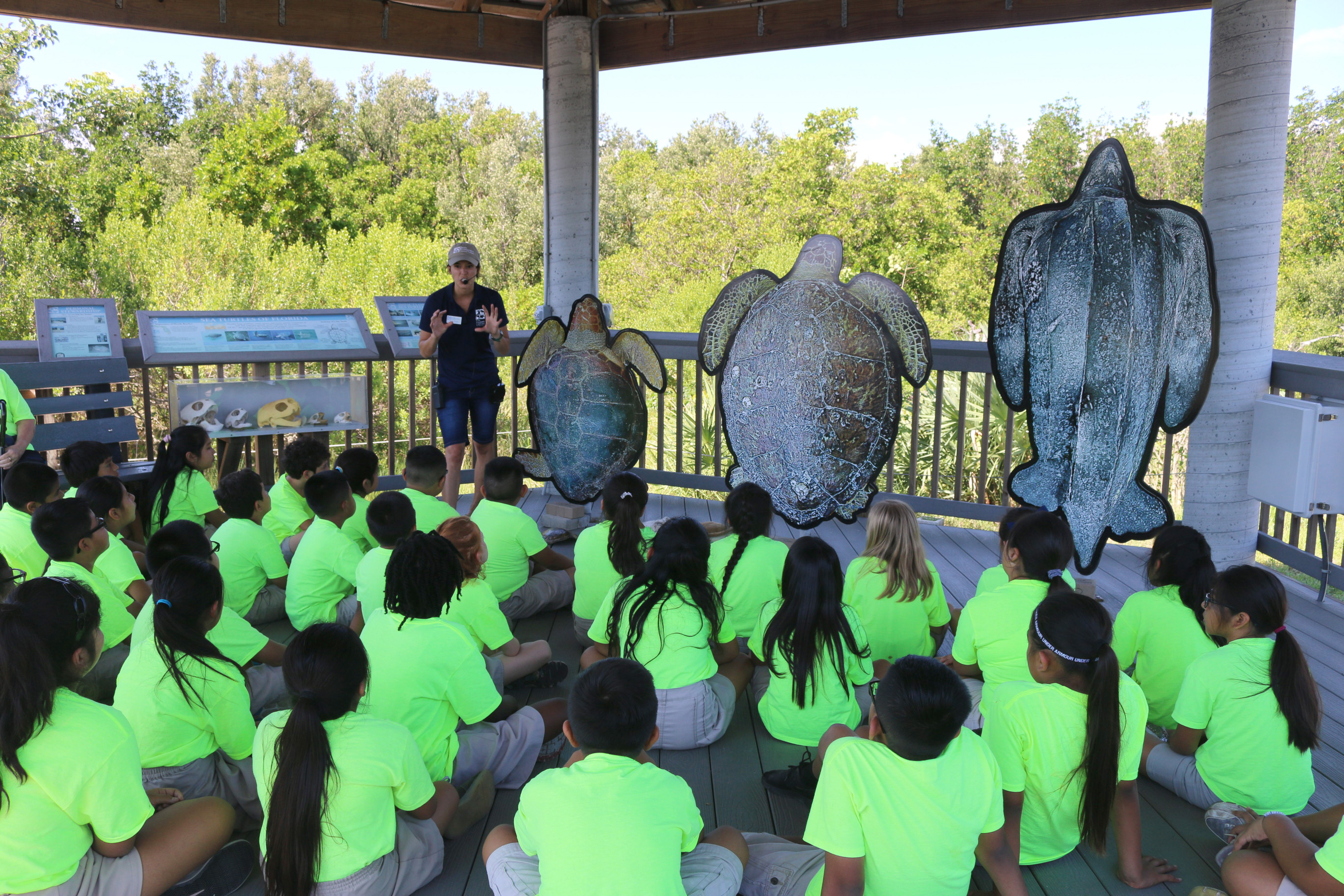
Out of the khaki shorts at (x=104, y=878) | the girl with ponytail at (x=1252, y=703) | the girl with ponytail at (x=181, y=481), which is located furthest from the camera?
the girl with ponytail at (x=181, y=481)

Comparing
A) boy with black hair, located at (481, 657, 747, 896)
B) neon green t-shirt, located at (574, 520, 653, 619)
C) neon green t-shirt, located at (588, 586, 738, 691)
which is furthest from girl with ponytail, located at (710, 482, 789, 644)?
boy with black hair, located at (481, 657, 747, 896)

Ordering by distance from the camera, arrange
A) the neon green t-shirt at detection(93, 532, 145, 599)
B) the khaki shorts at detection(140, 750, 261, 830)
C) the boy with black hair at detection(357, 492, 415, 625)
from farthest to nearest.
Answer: the neon green t-shirt at detection(93, 532, 145, 599) → the boy with black hair at detection(357, 492, 415, 625) → the khaki shorts at detection(140, 750, 261, 830)

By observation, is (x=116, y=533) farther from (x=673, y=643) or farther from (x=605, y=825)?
(x=605, y=825)

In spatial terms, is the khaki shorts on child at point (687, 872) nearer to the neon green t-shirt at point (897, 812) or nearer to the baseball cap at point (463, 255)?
the neon green t-shirt at point (897, 812)

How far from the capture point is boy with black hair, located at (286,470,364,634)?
12.9 ft

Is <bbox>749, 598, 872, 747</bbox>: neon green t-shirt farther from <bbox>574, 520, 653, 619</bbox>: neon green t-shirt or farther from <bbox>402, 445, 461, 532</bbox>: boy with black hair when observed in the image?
<bbox>402, 445, 461, 532</bbox>: boy with black hair

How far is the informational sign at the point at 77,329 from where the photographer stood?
5.30m

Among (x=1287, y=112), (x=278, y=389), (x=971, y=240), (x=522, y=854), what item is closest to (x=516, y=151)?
(x=971, y=240)

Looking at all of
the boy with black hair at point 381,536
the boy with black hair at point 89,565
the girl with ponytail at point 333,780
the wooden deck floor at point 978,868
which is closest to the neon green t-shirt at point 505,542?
the wooden deck floor at point 978,868

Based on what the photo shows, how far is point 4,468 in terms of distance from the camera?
470 centimetres

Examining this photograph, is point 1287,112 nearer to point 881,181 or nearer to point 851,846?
point 851,846

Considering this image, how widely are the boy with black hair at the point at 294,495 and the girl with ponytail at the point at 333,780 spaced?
2692 mm

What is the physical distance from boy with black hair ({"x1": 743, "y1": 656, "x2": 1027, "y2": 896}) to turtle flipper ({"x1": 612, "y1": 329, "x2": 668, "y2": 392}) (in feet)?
13.1

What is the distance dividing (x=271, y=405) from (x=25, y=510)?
228cm
